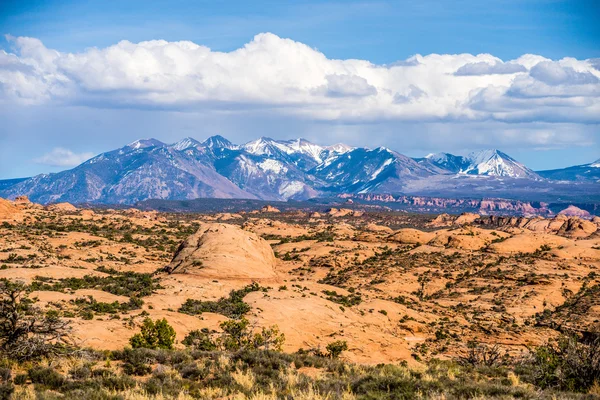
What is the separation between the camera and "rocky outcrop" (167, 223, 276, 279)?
58562mm

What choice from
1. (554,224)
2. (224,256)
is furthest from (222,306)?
(554,224)

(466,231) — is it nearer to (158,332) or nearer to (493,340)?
(493,340)

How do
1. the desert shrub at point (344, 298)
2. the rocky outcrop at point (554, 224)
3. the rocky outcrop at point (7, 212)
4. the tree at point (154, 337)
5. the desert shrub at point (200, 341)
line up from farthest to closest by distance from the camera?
the rocky outcrop at point (554, 224) → the rocky outcrop at point (7, 212) → the desert shrub at point (344, 298) → the desert shrub at point (200, 341) → the tree at point (154, 337)

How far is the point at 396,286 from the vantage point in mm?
67438

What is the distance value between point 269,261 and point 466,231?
42.7 metres

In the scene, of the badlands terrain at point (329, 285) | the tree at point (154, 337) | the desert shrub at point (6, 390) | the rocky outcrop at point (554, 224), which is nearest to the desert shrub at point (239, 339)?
the badlands terrain at point (329, 285)

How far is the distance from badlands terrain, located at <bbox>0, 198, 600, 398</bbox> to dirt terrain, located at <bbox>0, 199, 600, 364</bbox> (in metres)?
0.17

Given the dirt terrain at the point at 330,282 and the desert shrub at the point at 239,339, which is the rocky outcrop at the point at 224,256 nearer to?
the dirt terrain at the point at 330,282

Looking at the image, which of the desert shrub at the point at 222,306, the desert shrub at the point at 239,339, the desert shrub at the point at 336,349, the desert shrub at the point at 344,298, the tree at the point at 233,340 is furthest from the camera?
the desert shrub at the point at 344,298

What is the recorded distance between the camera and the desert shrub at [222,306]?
143ft

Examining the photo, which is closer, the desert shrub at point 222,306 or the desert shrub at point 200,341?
the desert shrub at point 200,341

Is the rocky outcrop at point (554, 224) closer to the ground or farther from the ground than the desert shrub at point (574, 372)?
closer to the ground

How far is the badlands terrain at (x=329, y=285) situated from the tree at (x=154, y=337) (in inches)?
60.6

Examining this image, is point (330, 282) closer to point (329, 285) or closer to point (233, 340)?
point (329, 285)
